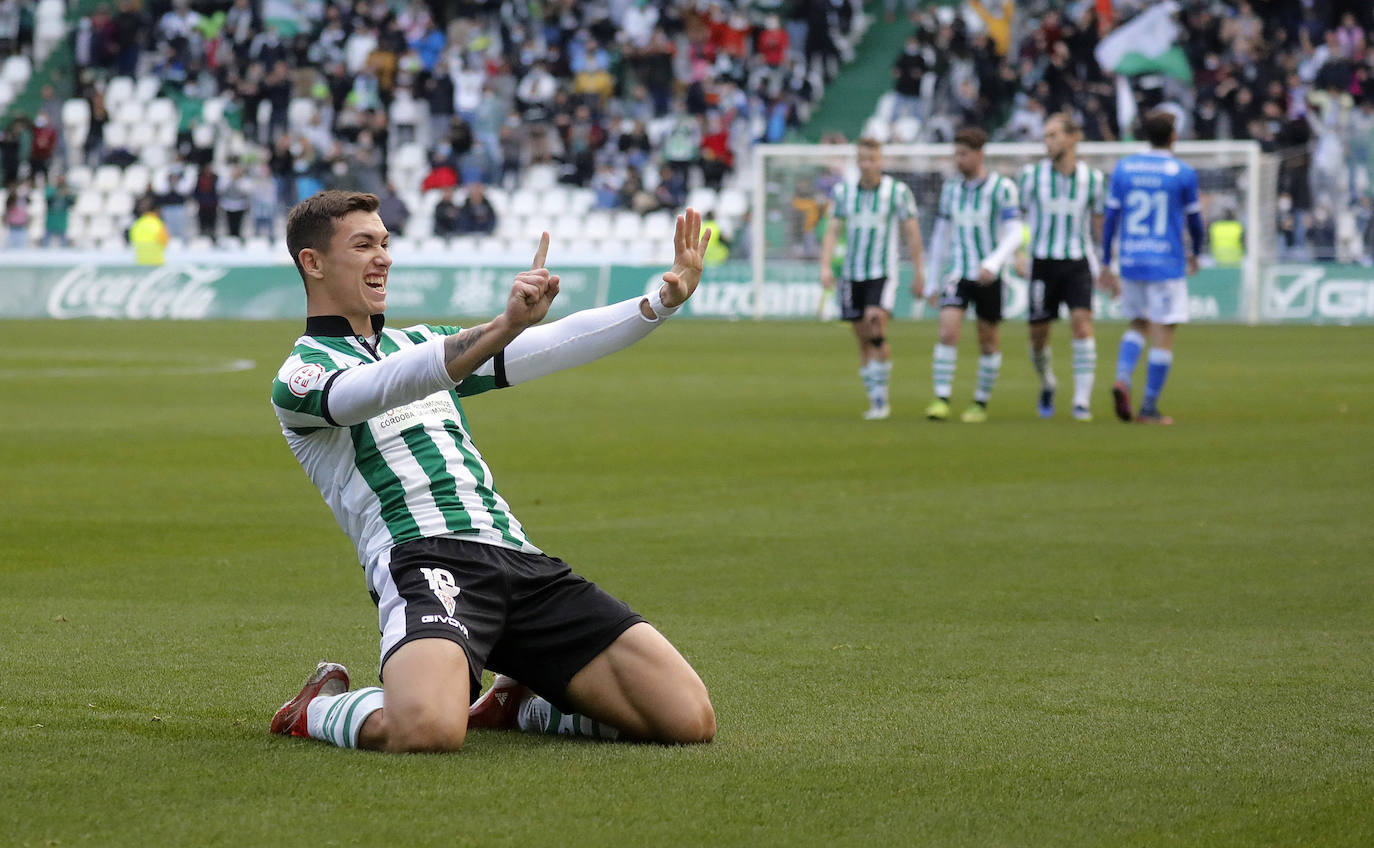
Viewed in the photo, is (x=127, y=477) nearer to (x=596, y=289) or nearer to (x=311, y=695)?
(x=311, y=695)

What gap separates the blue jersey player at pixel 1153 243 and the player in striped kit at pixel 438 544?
971 cm

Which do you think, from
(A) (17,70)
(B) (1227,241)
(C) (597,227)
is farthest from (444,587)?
(A) (17,70)

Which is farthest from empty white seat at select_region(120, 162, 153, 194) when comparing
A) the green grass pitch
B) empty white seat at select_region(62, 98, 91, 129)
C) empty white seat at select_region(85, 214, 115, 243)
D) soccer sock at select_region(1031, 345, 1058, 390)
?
soccer sock at select_region(1031, 345, 1058, 390)

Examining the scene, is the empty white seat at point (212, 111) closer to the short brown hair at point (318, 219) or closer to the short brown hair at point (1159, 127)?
the short brown hair at point (1159, 127)

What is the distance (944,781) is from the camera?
4191 millimetres

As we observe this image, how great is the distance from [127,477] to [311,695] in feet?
21.1

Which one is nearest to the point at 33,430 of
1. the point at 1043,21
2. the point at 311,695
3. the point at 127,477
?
the point at 127,477

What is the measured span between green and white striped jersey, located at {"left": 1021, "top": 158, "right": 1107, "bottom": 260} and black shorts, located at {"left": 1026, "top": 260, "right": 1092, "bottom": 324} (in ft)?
0.24

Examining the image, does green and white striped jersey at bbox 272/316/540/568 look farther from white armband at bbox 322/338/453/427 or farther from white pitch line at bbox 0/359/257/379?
white pitch line at bbox 0/359/257/379

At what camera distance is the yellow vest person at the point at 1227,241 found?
2808 cm

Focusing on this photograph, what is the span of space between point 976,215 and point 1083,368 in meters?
1.44

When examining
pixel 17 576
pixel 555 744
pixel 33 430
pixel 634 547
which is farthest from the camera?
pixel 33 430

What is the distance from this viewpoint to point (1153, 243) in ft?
45.9

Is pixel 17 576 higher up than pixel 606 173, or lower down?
lower down
